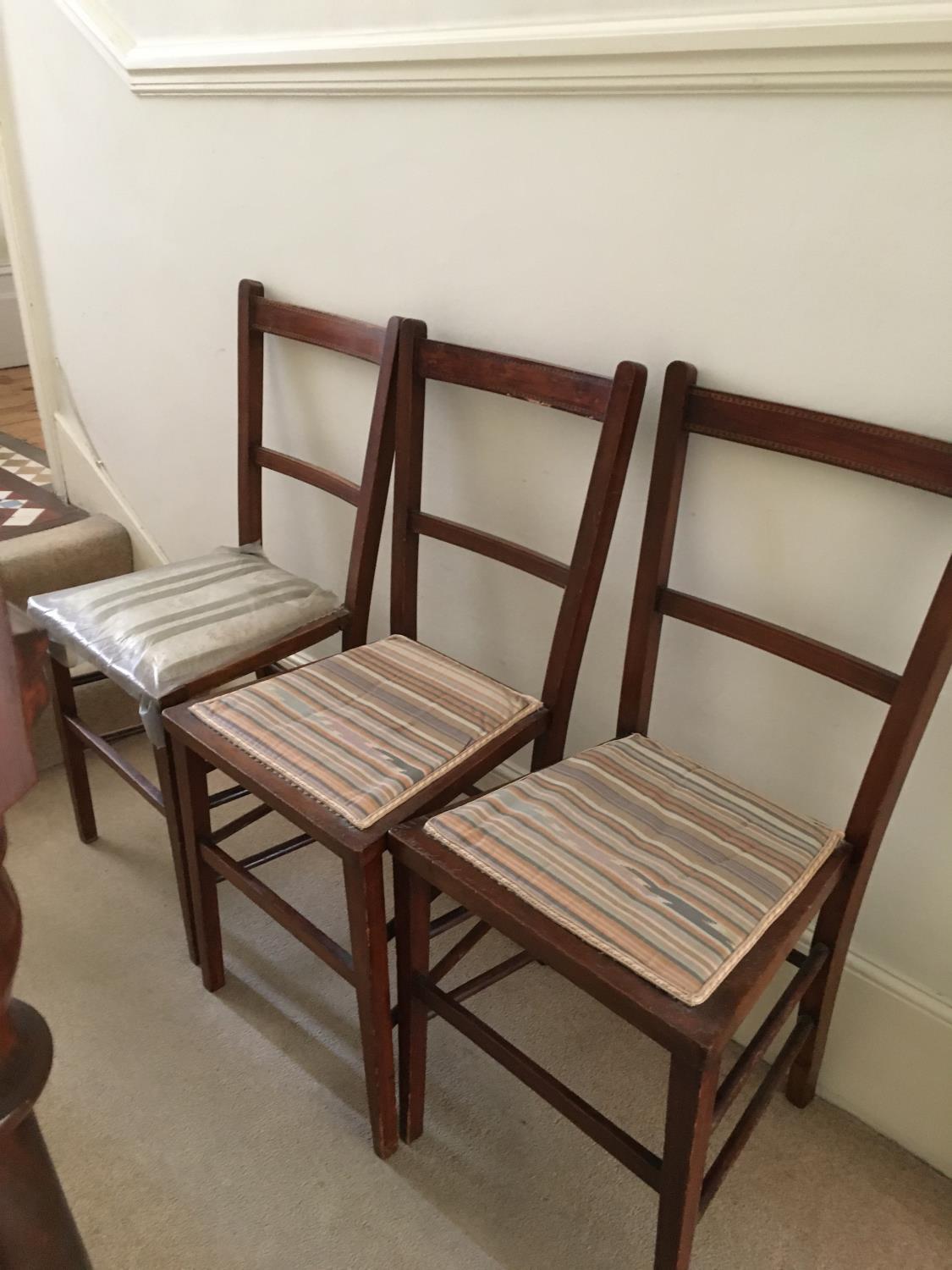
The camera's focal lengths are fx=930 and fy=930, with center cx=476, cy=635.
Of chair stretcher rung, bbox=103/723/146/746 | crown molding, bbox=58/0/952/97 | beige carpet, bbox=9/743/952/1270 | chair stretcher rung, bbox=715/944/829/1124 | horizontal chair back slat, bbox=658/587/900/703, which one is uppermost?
crown molding, bbox=58/0/952/97

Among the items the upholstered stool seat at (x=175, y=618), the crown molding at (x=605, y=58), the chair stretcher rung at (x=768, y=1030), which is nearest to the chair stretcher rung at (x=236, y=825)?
the upholstered stool seat at (x=175, y=618)

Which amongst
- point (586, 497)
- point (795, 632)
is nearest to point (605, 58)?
point (586, 497)

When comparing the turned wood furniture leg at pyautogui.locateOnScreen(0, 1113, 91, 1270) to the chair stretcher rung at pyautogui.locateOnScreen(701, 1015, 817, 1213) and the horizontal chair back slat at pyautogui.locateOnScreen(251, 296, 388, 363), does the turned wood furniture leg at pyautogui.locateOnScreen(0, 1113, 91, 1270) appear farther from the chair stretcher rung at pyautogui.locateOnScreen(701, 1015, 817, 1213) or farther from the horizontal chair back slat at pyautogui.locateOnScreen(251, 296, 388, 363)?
the horizontal chair back slat at pyautogui.locateOnScreen(251, 296, 388, 363)

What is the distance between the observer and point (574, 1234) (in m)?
1.18

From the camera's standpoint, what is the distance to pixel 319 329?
60.1 inches

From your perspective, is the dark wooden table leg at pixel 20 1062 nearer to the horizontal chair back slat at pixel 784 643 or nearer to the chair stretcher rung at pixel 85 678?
the horizontal chair back slat at pixel 784 643

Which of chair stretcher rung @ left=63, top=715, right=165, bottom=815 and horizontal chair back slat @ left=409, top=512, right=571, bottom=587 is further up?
horizontal chair back slat @ left=409, top=512, right=571, bottom=587

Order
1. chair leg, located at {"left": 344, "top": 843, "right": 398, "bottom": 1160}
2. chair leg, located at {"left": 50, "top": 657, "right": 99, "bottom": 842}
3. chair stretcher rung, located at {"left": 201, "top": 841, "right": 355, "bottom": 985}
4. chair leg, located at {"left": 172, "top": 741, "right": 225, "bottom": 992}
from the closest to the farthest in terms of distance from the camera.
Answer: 1. chair leg, located at {"left": 344, "top": 843, "right": 398, "bottom": 1160}
2. chair stretcher rung, located at {"left": 201, "top": 841, "right": 355, "bottom": 985}
3. chair leg, located at {"left": 172, "top": 741, "right": 225, "bottom": 992}
4. chair leg, located at {"left": 50, "top": 657, "right": 99, "bottom": 842}

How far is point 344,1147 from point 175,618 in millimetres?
799

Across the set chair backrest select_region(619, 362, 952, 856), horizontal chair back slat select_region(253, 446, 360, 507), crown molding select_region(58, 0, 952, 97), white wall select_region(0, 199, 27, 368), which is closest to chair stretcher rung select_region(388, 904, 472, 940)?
chair backrest select_region(619, 362, 952, 856)

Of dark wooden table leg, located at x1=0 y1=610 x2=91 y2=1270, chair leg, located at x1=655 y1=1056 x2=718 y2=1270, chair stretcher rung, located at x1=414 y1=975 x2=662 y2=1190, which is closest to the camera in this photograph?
dark wooden table leg, located at x1=0 y1=610 x2=91 y2=1270

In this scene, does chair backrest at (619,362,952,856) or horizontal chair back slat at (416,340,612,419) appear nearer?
chair backrest at (619,362,952,856)

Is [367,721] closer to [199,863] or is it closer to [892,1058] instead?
[199,863]

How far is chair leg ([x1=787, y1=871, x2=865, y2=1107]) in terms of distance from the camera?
44.3 inches
